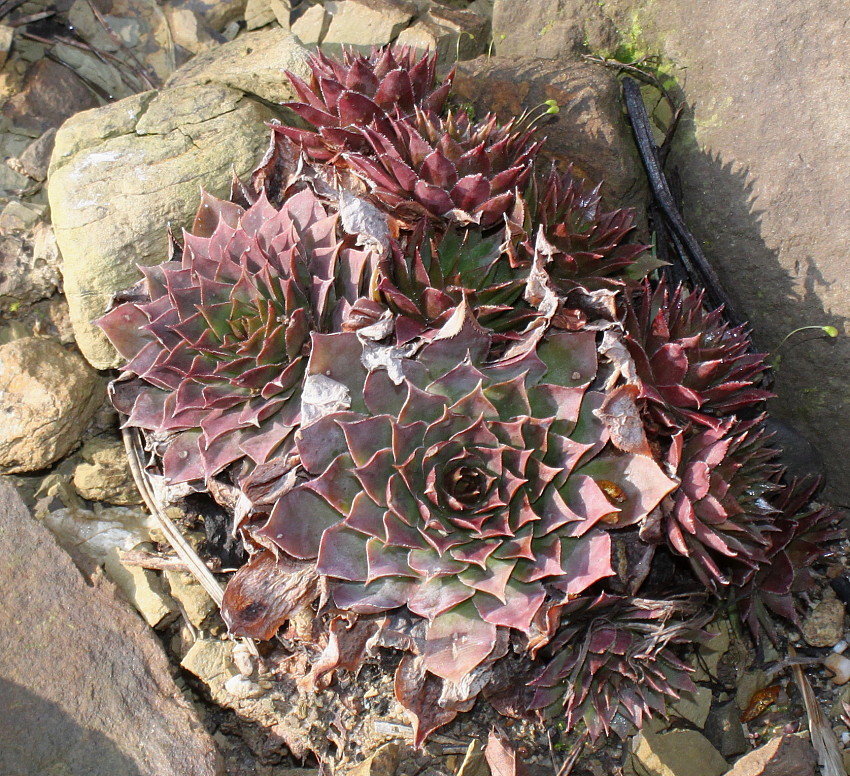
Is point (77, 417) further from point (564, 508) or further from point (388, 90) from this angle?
point (564, 508)

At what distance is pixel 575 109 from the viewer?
3.70 m

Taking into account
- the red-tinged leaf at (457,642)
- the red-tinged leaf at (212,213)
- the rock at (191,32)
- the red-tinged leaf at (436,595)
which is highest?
the rock at (191,32)

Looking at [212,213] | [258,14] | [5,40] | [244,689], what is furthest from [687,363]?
[5,40]

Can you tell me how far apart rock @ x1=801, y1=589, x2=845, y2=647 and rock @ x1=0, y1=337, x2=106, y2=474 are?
353 centimetres

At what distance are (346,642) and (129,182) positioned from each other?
2299mm

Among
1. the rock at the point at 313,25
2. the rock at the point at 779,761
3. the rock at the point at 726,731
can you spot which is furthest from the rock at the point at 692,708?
the rock at the point at 313,25

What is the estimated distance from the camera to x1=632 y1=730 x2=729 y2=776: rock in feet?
Answer: 10.2

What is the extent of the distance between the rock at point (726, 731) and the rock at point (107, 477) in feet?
9.22

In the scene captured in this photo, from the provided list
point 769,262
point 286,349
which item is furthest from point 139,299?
point 769,262

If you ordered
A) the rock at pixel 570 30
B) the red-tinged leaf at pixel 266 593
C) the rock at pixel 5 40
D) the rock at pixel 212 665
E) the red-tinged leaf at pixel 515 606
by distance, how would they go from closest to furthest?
the red-tinged leaf at pixel 515 606
the red-tinged leaf at pixel 266 593
the rock at pixel 212 665
the rock at pixel 570 30
the rock at pixel 5 40

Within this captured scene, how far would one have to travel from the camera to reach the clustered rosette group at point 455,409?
2.60 m

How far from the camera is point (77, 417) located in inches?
150

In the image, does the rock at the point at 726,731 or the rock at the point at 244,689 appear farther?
the rock at the point at 726,731

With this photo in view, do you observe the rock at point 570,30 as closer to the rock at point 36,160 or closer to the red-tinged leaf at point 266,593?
the rock at point 36,160
